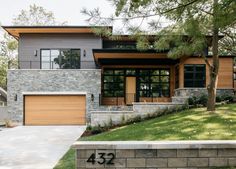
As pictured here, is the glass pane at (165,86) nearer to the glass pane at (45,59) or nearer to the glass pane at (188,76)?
the glass pane at (188,76)

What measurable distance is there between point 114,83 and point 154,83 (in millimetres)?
2828

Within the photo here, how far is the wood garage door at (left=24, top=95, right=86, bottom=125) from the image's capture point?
74.7 feet

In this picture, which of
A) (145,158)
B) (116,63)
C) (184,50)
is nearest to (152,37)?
(184,50)

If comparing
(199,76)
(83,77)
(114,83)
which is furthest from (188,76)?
(83,77)

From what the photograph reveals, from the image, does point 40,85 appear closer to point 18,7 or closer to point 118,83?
point 118,83

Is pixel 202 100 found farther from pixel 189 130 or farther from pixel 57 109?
pixel 57 109

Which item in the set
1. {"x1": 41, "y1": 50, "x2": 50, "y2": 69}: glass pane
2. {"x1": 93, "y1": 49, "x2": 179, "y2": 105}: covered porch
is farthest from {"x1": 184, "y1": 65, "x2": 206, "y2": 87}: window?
{"x1": 41, "y1": 50, "x2": 50, "y2": 69}: glass pane

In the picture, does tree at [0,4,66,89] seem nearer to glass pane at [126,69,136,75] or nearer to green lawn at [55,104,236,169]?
glass pane at [126,69,136,75]

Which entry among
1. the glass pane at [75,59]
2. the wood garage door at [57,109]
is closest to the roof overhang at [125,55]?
the glass pane at [75,59]

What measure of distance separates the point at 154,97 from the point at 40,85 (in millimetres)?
7898

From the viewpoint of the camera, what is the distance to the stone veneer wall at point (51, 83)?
22.6m

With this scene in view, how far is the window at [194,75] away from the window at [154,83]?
3.08m

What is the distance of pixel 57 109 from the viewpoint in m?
22.8

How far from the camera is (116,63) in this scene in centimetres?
A: 2302
